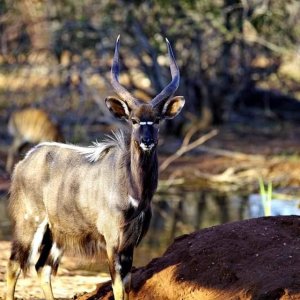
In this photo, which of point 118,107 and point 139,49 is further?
point 139,49

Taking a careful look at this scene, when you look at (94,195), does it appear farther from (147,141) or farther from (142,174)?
(147,141)

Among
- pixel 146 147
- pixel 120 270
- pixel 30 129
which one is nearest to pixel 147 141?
pixel 146 147

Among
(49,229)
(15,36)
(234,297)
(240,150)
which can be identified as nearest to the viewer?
(234,297)

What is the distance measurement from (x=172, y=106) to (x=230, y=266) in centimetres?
123

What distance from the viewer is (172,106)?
664 cm

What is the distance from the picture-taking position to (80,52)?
680 inches

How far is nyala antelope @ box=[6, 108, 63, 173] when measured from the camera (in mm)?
16656

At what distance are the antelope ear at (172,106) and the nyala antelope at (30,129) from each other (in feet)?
32.0

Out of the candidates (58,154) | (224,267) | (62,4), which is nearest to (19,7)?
(62,4)

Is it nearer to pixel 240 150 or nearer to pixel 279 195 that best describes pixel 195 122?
pixel 240 150

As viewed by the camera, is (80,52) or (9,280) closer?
(9,280)

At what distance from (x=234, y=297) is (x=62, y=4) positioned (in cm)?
1266

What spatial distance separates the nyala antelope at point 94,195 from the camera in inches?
252

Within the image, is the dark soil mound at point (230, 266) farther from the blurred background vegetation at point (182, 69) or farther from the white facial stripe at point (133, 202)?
the blurred background vegetation at point (182, 69)
